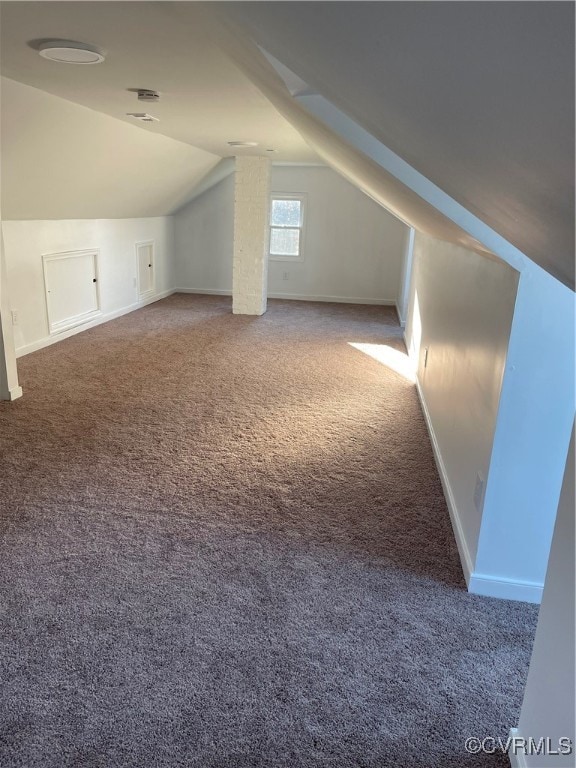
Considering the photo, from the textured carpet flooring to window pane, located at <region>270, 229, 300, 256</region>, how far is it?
16.4ft

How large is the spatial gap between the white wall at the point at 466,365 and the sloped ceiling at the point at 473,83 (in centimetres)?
89

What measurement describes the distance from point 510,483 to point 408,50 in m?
1.67

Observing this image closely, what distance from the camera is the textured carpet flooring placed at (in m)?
1.52

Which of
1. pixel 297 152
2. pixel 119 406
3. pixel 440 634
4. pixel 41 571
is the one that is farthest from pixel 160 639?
pixel 297 152

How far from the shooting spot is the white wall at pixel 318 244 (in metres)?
8.11

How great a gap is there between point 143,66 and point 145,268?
5086 millimetres

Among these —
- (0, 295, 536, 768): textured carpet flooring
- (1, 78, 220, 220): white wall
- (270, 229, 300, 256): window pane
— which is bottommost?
(0, 295, 536, 768): textured carpet flooring

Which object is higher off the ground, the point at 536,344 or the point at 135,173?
the point at 135,173

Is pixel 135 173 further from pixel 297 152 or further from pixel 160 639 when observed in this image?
pixel 160 639

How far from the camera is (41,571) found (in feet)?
6.98

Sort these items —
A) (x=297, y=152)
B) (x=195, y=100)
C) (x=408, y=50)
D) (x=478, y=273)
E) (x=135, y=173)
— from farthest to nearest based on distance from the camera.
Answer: (x=297, y=152)
(x=135, y=173)
(x=195, y=100)
(x=478, y=273)
(x=408, y=50)

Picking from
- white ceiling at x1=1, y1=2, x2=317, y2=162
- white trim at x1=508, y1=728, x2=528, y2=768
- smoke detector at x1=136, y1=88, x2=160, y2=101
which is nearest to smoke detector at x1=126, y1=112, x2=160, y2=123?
white ceiling at x1=1, y1=2, x2=317, y2=162

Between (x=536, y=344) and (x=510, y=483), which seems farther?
(x=510, y=483)

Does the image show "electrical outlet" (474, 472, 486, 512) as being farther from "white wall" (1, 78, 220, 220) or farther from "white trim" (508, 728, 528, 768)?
"white wall" (1, 78, 220, 220)
